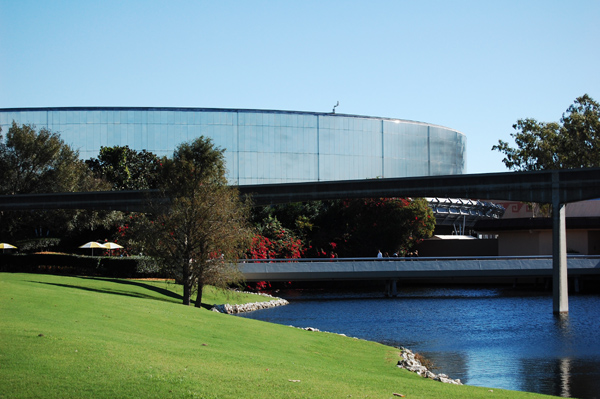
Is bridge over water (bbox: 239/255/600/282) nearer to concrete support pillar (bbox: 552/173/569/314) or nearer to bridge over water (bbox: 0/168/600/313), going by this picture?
bridge over water (bbox: 0/168/600/313)

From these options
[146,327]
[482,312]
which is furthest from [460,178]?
[146,327]

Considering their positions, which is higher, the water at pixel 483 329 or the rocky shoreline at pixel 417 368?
the rocky shoreline at pixel 417 368

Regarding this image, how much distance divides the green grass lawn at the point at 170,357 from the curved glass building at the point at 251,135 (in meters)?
45.6

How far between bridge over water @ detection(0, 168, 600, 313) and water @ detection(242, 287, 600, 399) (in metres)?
4.97

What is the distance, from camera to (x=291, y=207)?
225 feet

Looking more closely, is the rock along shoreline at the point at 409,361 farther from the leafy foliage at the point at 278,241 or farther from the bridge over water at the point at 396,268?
the leafy foliage at the point at 278,241

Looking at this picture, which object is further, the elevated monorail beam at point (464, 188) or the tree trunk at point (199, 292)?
the elevated monorail beam at point (464, 188)

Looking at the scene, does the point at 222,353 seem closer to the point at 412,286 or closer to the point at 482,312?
the point at 482,312

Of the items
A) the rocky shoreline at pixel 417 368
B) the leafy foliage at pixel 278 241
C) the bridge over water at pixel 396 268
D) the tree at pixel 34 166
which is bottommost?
the rocky shoreline at pixel 417 368

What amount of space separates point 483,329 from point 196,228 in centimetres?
1486

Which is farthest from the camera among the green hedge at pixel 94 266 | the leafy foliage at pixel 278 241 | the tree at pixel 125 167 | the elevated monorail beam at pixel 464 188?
the tree at pixel 125 167

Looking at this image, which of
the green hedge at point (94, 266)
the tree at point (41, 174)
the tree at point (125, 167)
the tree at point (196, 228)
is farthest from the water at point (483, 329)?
the tree at point (41, 174)

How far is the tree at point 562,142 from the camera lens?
3108 inches

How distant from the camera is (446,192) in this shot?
4294 centimetres
